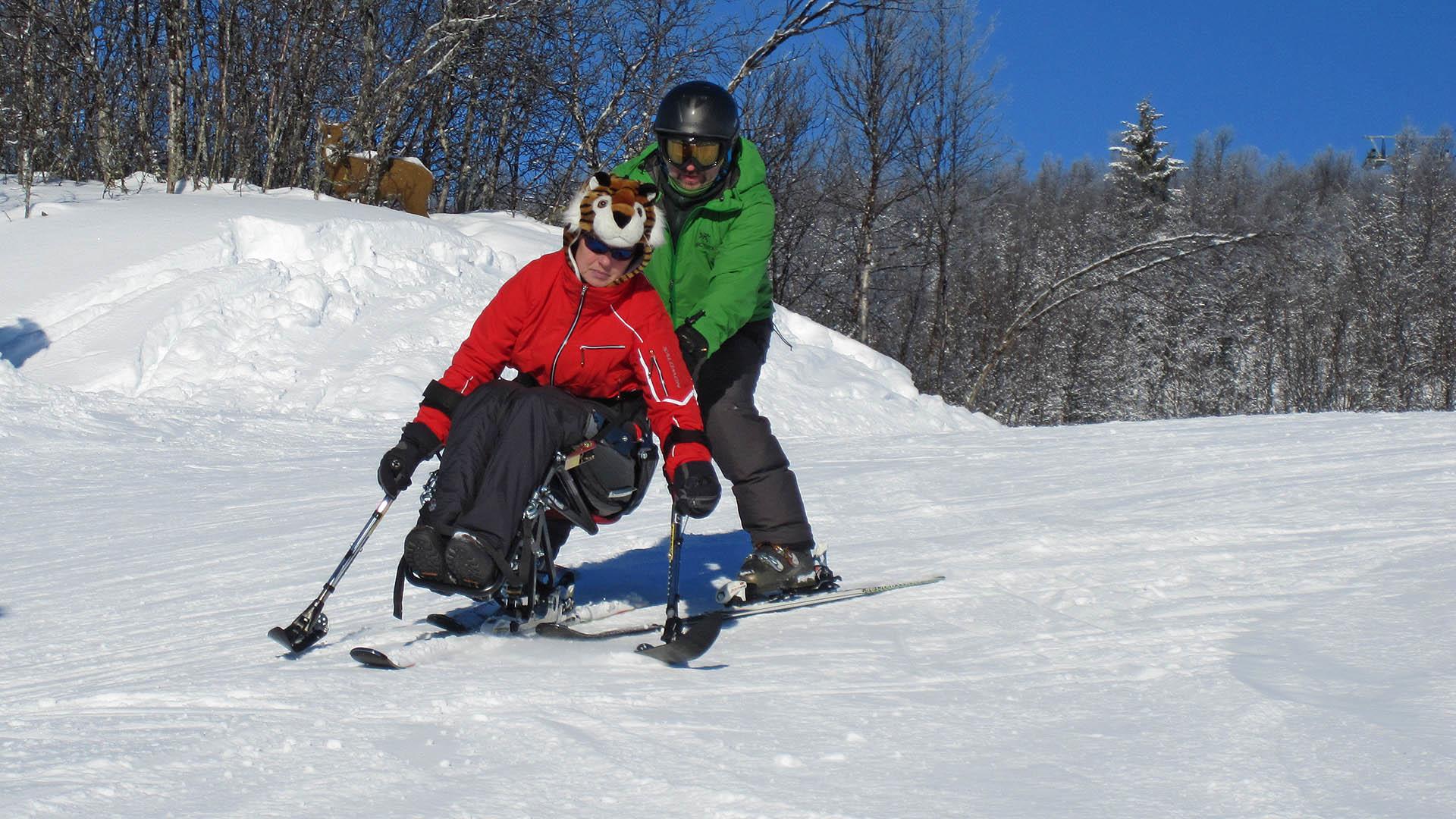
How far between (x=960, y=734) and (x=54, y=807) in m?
1.71

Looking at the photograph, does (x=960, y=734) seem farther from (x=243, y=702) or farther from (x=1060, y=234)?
(x=1060, y=234)

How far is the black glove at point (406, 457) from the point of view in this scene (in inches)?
130

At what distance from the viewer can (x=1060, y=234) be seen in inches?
2000

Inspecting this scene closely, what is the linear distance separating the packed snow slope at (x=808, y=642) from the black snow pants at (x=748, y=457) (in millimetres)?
358

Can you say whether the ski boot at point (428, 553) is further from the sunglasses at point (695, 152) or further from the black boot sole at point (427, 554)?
the sunglasses at point (695, 152)

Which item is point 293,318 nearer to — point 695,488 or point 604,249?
point 604,249

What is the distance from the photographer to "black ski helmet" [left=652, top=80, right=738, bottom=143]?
12.8ft

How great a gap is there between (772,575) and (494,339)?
3.88ft

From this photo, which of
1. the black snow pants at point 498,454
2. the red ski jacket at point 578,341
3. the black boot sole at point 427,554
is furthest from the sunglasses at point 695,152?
the black boot sole at point 427,554

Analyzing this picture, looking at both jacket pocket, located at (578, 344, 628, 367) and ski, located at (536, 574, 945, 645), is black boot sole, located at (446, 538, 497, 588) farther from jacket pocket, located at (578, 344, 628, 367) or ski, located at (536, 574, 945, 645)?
jacket pocket, located at (578, 344, 628, 367)

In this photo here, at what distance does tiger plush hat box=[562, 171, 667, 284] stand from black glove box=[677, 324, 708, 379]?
0.86 ft

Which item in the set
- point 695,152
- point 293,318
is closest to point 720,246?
point 695,152

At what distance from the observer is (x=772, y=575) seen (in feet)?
13.1

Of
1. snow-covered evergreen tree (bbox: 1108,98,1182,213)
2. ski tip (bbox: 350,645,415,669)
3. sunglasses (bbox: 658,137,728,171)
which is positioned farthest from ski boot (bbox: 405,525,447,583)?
snow-covered evergreen tree (bbox: 1108,98,1182,213)
